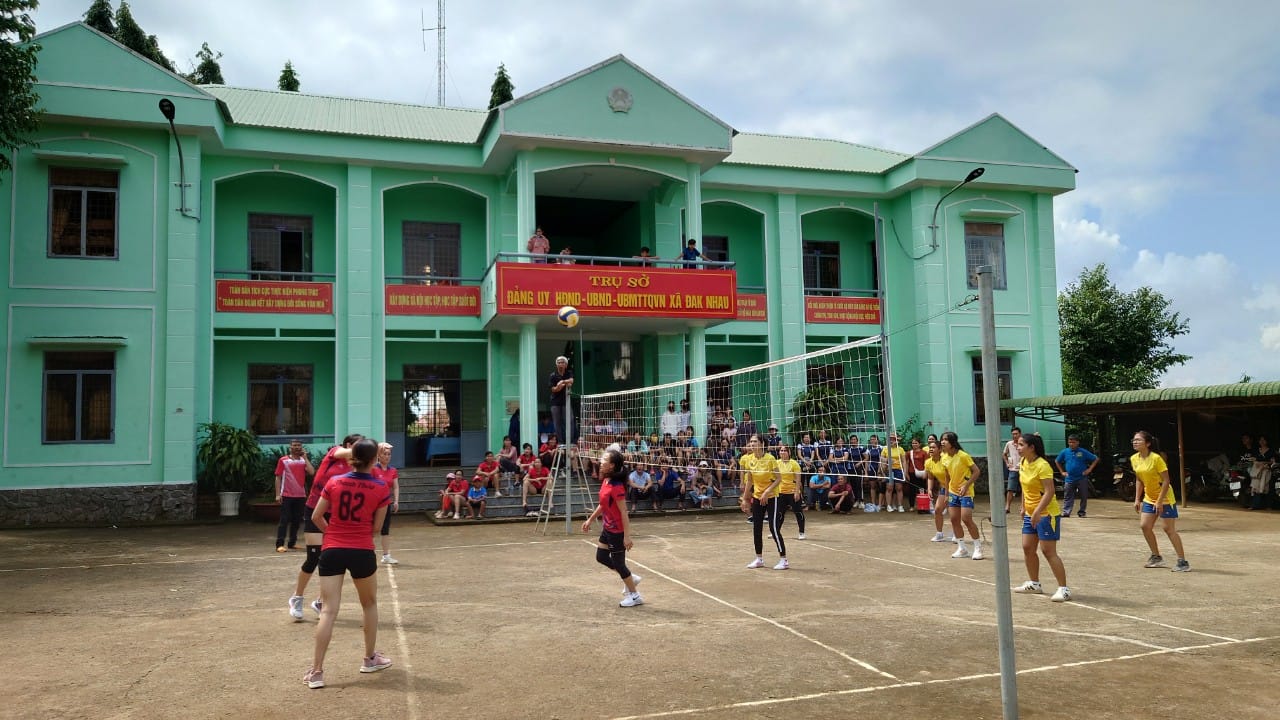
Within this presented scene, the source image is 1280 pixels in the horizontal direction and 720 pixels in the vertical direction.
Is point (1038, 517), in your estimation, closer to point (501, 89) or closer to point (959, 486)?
point (959, 486)

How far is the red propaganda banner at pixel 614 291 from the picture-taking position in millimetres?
19016

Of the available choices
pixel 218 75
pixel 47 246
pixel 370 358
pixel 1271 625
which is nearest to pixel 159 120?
pixel 47 246

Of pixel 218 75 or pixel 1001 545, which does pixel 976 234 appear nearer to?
pixel 1001 545

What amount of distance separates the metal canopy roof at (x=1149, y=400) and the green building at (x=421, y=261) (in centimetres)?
111

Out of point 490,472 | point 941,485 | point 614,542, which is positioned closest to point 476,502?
point 490,472

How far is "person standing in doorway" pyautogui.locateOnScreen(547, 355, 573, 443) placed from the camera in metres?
14.6

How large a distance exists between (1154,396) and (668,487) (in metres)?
10.7

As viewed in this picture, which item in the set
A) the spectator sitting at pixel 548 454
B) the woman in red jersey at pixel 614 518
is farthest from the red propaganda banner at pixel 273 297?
the woman in red jersey at pixel 614 518

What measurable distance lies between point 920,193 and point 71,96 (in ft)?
65.0

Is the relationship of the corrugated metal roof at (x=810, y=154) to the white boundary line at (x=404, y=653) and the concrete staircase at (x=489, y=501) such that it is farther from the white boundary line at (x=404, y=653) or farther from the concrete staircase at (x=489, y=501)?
the white boundary line at (x=404, y=653)

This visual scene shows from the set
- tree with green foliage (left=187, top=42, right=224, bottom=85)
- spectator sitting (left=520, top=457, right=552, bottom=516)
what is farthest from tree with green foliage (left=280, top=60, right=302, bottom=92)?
spectator sitting (left=520, top=457, right=552, bottom=516)

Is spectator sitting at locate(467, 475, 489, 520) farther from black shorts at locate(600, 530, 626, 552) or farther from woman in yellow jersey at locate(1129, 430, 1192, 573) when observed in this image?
woman in yellow jersey at locate(1129, 430, 1192, 573)

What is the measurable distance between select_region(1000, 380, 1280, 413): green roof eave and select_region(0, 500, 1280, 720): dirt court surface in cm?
548

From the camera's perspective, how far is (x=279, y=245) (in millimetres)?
21328
